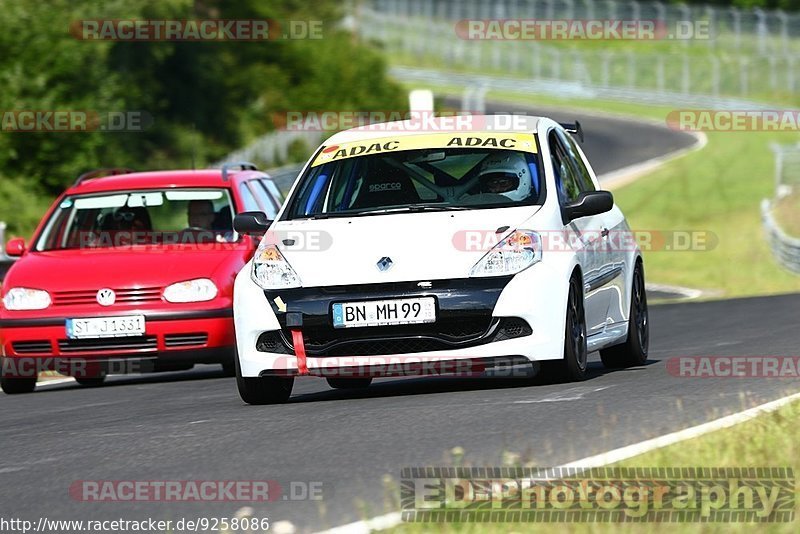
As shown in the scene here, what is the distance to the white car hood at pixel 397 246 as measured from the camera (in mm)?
9551

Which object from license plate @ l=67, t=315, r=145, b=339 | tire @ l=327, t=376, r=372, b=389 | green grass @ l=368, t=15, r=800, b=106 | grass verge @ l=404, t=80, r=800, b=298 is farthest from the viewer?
green grass @ l=368, t=15, r=800, b=106

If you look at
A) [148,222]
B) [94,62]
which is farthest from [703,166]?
[148,222]

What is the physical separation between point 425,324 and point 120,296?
414 centimetres

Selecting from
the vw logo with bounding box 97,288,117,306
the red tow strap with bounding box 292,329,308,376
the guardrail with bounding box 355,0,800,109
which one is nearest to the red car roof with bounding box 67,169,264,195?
the vw logo with bounding box 97,288,117,306

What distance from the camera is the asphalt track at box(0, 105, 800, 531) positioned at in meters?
6.69

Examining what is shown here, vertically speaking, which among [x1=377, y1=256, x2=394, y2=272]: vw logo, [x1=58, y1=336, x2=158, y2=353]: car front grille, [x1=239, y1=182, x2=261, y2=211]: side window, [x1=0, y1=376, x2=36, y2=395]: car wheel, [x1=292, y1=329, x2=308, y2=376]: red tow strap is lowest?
[x1=0, y1=376, x2=36, y2=395]: car wheel

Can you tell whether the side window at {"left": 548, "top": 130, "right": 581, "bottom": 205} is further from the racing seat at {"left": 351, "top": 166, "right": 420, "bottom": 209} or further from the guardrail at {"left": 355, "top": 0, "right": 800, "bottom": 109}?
the guardrail at {"left": 355, "top": 0, "right": 800, "bottom": 109}

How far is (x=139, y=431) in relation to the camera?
29.3 feet

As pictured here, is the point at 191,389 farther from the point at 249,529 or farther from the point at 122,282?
the point at 249,529

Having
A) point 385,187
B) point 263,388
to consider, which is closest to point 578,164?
point 385,187

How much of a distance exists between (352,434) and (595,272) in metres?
2.96

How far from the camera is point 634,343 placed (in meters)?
11.8

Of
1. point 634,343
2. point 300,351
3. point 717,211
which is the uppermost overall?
point 300,351

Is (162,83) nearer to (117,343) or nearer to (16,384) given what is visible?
(16,384)
